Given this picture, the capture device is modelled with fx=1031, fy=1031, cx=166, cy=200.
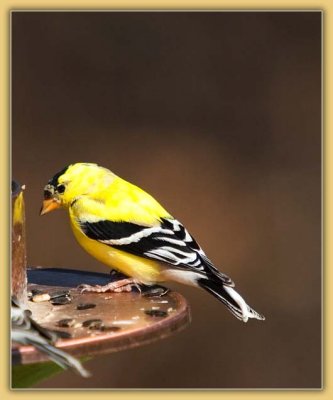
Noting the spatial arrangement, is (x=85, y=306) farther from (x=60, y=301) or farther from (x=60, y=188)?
(x=60, y=188)

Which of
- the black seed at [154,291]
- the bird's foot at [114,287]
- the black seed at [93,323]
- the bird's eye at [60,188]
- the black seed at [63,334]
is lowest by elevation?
the black seed at [63,334]

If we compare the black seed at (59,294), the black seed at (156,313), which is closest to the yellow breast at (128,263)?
the black seed at (59,294)

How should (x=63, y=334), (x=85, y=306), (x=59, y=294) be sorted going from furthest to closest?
(x=59, y=294)
(x=85, y=306)
(x=63, y=334)

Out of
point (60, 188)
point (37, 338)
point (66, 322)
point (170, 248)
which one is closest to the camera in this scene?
point (37, 338)

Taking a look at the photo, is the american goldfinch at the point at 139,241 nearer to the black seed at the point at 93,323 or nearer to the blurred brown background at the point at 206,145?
the black seed at the point at 93,323

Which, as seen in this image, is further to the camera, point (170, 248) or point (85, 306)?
point (170, 248)

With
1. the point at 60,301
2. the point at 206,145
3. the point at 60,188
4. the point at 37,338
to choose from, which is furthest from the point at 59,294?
the point at 206,145

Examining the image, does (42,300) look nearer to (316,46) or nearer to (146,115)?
(146,115)
